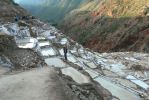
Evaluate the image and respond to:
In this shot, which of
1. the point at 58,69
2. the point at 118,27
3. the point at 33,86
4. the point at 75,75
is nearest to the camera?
the point at 33,86

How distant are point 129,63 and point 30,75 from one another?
5073mm

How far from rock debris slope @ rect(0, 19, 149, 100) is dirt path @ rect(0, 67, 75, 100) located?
8 cm

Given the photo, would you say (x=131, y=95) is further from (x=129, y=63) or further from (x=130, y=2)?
(x=130, y=2)

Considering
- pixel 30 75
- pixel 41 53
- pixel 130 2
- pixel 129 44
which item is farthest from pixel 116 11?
pixel 30 75

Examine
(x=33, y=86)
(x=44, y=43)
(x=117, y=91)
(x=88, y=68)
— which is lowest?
(x=117, y=91)

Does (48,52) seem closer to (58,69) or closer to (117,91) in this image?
(58,69)

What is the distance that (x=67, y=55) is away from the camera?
1176 centimetres

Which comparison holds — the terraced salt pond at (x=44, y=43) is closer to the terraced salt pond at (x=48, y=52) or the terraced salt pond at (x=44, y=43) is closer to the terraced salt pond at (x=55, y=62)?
the terraced salt pond at (x=48, y=52)

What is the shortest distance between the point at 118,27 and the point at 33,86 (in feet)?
103

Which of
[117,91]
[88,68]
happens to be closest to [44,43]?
[88,68]

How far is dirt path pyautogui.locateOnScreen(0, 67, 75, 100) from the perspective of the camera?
655 centimetres

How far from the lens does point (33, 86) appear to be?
7.14 metres

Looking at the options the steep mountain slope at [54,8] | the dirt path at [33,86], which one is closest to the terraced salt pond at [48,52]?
the dirt path at [33,86]

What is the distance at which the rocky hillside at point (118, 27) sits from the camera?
30145 mm
